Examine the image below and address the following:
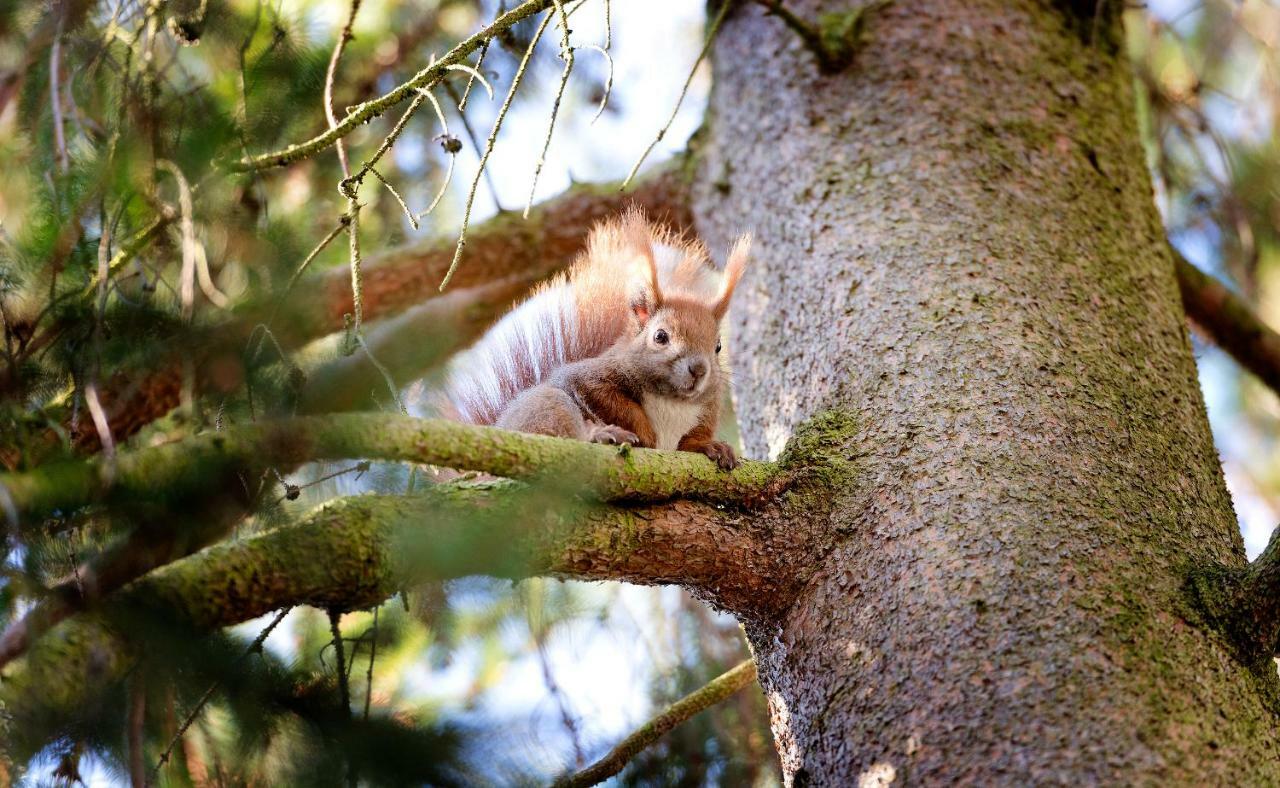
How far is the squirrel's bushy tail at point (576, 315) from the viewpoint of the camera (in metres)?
2.47

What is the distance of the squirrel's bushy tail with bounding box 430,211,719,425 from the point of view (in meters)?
2.47

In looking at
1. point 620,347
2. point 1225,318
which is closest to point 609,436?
point 620,347

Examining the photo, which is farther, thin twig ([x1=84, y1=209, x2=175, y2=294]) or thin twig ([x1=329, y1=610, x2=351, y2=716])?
thin twig ([x1=84, y1=209, x2=175, y2=294])

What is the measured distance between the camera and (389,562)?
1304 millimetres

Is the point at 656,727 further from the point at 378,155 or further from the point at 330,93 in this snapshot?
the point at 330,93

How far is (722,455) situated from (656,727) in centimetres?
50

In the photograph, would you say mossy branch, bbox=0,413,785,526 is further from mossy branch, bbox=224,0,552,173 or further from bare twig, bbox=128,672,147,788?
mossy branch, bbox=224,0,552,173

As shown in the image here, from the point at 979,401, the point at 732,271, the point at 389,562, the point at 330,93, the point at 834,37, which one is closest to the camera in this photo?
the point at 389,562

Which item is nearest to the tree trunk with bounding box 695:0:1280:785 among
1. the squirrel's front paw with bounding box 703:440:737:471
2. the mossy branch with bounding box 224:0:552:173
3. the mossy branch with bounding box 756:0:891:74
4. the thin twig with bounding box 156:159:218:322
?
the mossy branch with bounding box 756:0:891:74

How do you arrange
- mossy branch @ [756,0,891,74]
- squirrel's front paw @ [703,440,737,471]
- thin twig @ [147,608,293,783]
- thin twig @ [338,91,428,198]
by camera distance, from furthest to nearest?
mossy branch @ [756,0,891,74], squirrel's front paw @ [703,440,737,471], thin twig @ [338,91,428,198], thin twig @ [147,608,293,783]

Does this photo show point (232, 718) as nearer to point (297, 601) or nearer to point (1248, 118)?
point (297, 601)

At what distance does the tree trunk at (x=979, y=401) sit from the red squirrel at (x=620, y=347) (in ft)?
0.61

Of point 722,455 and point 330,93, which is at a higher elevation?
point 330,93

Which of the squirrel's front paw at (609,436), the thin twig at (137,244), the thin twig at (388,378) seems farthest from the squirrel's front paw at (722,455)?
the thin twig at (137,244)
